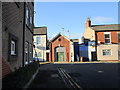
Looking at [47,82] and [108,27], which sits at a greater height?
[108,27]

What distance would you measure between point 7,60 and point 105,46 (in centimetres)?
3085

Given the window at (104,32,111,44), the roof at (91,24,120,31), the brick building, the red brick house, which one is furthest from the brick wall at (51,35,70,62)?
the window at (104,32,111,44)

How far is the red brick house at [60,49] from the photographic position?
36.5 metres

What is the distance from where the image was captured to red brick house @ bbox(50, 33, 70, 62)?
1436 inches

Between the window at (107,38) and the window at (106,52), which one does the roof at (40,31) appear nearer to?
the window at (107,38)

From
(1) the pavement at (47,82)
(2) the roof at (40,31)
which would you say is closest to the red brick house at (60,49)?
(2) the roof at (40,31)

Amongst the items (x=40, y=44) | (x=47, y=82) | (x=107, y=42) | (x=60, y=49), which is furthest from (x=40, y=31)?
(x=47, y=82)

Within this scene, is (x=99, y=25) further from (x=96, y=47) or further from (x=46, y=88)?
(x=46, y=88)

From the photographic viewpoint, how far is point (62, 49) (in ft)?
120

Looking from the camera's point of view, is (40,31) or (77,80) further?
(40,31)

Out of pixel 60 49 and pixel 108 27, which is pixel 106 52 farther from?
pixel 60 49

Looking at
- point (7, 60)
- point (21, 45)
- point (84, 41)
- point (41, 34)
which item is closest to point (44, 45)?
point (41, 34)

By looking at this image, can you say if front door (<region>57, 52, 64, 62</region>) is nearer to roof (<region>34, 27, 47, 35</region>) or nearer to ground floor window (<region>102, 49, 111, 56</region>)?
roof (<region>34, 27, 47, 35</region>)

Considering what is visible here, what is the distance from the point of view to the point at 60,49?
3669 centimetres
